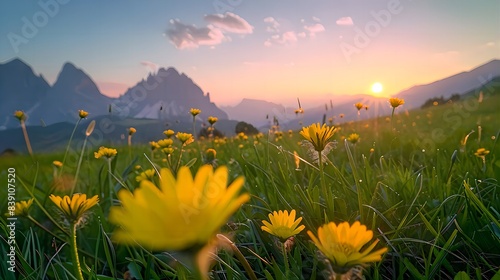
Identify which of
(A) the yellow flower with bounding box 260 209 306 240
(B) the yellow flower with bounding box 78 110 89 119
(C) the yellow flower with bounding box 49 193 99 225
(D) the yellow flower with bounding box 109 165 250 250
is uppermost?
(B) the yellow flower with bounding box 78 110 89 119

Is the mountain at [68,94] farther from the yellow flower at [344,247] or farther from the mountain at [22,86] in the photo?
the yellow flower at [344,247]

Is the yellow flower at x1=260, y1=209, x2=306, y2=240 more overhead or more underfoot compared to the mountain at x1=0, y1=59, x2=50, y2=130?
more underfoot

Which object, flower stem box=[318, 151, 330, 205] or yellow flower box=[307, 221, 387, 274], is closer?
yellow flower box=[307, 221, 387, 274]

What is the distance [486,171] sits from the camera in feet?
8.50

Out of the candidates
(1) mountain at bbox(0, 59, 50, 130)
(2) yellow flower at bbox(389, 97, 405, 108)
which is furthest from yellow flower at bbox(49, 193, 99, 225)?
(1) mountain at bbox(0, 59, 50, 130)

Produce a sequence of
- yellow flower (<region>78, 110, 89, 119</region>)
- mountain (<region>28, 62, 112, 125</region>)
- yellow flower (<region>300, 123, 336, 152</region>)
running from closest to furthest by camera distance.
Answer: yellow flower (<region>300, 123, 336, 152</region>) → yellow flower (<region>78, 110, 89, 119</region>) → mountain (<region>28, 62, 112, 125</region>)

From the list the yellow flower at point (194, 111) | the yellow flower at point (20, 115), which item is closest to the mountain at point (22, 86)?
the yellow flower at point (20, 115)

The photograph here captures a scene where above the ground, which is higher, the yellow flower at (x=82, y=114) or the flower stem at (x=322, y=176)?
the yellow flower at (x=82, y=114)

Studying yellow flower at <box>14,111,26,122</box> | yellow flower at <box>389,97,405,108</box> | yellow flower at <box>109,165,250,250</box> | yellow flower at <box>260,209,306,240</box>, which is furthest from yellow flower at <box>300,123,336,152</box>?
yellow flower at <box>14,111,26,122</box>

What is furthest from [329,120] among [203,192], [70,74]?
[70,74]

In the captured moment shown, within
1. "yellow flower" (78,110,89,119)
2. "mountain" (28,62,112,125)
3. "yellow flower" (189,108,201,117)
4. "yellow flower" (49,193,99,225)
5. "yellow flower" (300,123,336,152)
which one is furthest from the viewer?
"mountain" (28,62,112,125)

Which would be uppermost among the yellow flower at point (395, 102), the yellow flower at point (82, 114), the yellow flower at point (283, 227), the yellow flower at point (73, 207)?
the yellow flower at point (82, 114)

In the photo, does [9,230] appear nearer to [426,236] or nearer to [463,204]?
[426,236]

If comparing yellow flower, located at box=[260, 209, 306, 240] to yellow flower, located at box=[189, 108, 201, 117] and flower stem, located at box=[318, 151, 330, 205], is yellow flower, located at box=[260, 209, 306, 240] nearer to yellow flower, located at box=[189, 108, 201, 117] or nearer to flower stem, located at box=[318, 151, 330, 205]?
flower stem, located at box=[318, 151, 330, 205]
